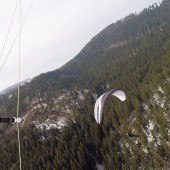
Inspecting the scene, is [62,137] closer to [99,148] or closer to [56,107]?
[99,148]

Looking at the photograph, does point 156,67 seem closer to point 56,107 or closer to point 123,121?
point 123,121

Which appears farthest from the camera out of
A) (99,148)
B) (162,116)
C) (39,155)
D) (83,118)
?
(83,118)

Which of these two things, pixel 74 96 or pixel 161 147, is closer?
pixel 161 147

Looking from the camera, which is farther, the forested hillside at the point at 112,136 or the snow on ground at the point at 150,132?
the snow on ground at the point at 150,132

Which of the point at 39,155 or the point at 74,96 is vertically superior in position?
the point at 74,96

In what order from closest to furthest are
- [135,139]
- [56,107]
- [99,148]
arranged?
1. [135,139]
2. [99,148]
3. [56,107]

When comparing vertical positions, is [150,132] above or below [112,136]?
below

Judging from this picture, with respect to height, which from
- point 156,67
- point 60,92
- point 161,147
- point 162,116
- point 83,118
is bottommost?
point 161,147

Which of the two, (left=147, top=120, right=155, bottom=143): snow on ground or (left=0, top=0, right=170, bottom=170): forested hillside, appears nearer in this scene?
(left=0, top=0, right=170, bottom=170): forested hillside

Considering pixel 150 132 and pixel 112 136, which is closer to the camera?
pixel 150 132

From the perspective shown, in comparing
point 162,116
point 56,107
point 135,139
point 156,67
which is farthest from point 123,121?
point 56,107
